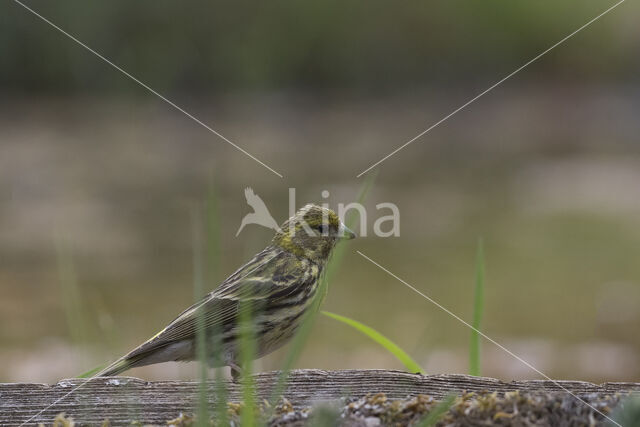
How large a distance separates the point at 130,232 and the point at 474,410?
369 inches

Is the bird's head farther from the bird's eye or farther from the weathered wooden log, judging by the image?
the weathered wooden log

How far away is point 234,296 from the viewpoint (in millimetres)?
4871

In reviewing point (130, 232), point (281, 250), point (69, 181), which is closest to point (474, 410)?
point (281, 250)

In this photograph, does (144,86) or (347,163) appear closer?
(347,163)

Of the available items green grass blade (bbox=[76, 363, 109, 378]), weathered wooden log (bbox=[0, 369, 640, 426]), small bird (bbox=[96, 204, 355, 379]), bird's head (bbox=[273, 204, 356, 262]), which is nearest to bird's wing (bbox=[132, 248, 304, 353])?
small bird (bbox=[96, 204, 355, 379])

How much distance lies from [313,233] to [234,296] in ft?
3.08

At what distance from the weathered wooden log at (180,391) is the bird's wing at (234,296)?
0.68 metres

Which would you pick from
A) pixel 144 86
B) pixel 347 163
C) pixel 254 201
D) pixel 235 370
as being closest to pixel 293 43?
pixel 144 86

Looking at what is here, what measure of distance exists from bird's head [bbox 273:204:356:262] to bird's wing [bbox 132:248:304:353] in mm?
153

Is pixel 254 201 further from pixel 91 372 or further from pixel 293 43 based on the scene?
pixel 91 372

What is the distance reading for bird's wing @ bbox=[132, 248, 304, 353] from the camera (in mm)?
4664

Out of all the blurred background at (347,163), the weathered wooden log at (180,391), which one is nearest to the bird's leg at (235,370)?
the weathered wooden log at (180,391)

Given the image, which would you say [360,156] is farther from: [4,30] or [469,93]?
[4,30]

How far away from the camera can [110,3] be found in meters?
15.3
